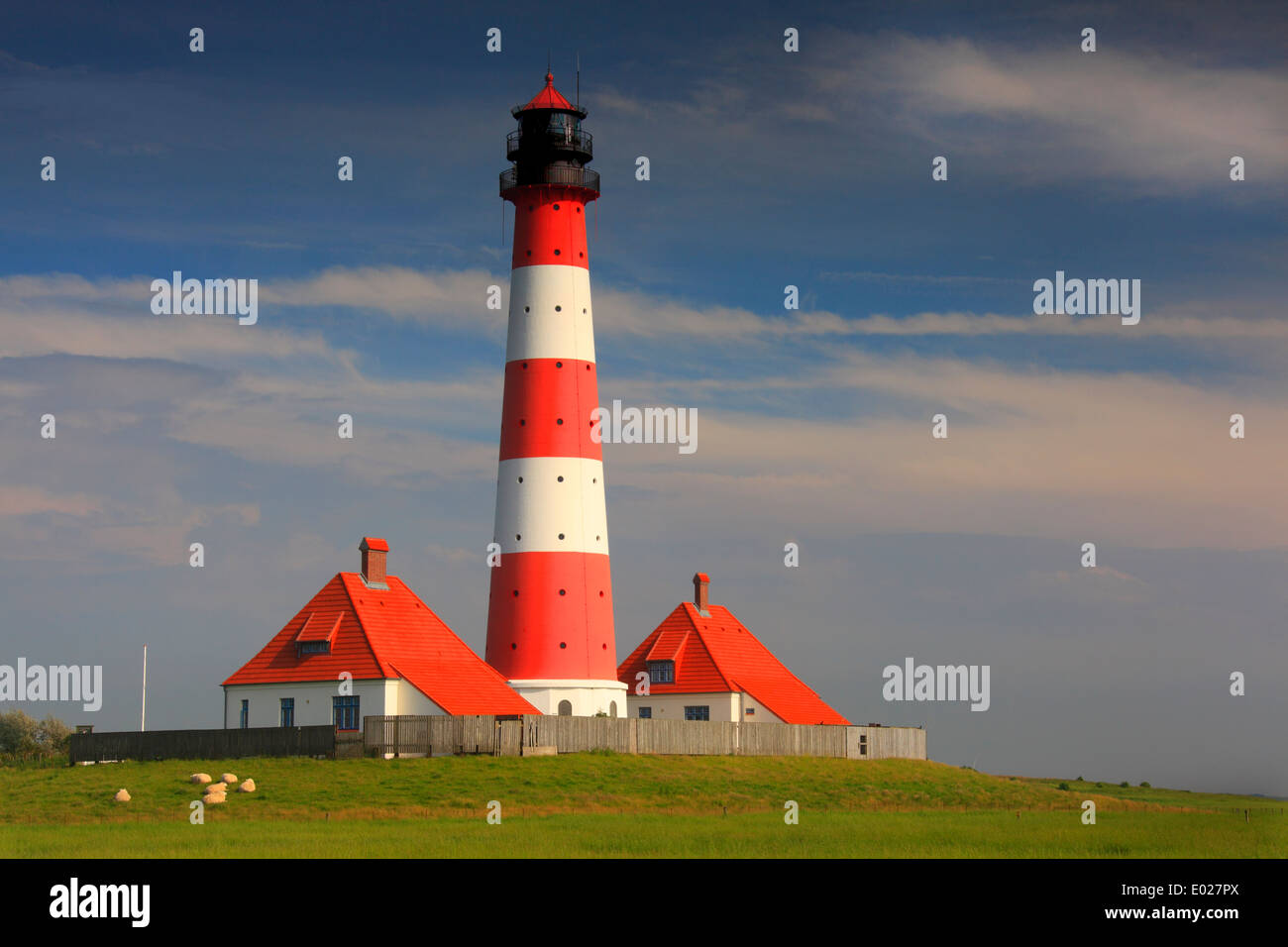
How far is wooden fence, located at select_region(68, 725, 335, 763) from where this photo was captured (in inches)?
2009

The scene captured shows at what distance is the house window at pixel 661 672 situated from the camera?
68.4m

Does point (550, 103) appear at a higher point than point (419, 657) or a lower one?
higher

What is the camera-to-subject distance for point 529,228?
196 feet

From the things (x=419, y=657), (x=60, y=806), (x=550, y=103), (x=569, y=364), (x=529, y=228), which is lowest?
(x=60, y=806)

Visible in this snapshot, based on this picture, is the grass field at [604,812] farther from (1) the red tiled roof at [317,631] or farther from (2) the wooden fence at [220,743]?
(1) the red tiled roof at [317,631]

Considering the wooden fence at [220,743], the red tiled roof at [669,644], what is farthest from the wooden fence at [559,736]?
the red tiled roof at [669,644]

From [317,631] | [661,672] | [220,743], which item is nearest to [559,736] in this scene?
[317,631]

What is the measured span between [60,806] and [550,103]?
103ft

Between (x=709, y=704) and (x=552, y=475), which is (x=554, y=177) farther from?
(x=709, y=704)

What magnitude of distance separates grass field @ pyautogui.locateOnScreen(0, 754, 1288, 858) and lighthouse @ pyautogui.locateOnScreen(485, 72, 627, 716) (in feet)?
22.8

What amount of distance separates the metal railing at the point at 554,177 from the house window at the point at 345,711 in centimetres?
1987
